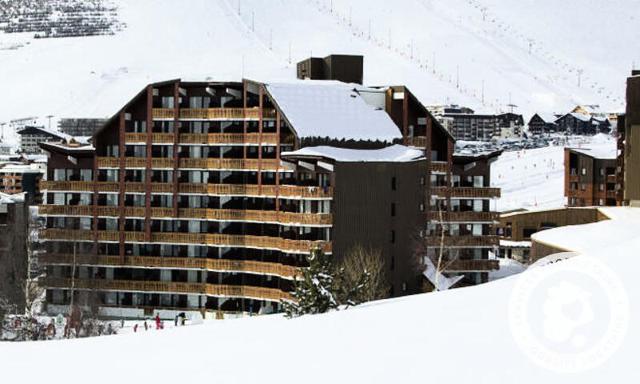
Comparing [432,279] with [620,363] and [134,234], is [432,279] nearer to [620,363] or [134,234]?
[134,234]

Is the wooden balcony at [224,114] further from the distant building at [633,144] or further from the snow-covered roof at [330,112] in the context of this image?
the distant building at [633,144]

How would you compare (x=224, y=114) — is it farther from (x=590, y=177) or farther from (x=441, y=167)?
(x=590, y=177)

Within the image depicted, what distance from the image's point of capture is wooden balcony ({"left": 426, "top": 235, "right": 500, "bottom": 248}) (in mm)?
63188

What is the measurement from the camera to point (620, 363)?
14156 millimetres

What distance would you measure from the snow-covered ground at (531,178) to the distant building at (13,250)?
54.8m

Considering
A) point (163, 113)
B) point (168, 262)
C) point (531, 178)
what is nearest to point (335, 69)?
point (163, 113)

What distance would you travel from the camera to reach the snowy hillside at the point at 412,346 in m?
14.7

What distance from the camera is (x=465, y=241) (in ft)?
213

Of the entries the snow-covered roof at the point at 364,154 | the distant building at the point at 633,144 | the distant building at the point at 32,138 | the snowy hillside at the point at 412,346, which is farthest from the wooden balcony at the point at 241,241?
the distant building at the point at 32,138

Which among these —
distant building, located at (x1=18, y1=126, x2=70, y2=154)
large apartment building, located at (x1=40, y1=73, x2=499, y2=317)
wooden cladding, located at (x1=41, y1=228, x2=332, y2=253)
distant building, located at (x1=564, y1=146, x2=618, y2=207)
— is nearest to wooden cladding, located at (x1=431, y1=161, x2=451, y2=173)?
large apartment building, located at (x1=40, y1=73, x2=499, y2=317)

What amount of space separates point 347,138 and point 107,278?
54.0 ft

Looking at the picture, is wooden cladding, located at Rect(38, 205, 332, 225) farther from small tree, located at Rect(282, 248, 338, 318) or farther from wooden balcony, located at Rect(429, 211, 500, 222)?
small tree, located at Rect(282, 248, 338, 318)

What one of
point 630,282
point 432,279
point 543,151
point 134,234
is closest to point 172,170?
point 134,234

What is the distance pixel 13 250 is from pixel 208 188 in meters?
11.4
